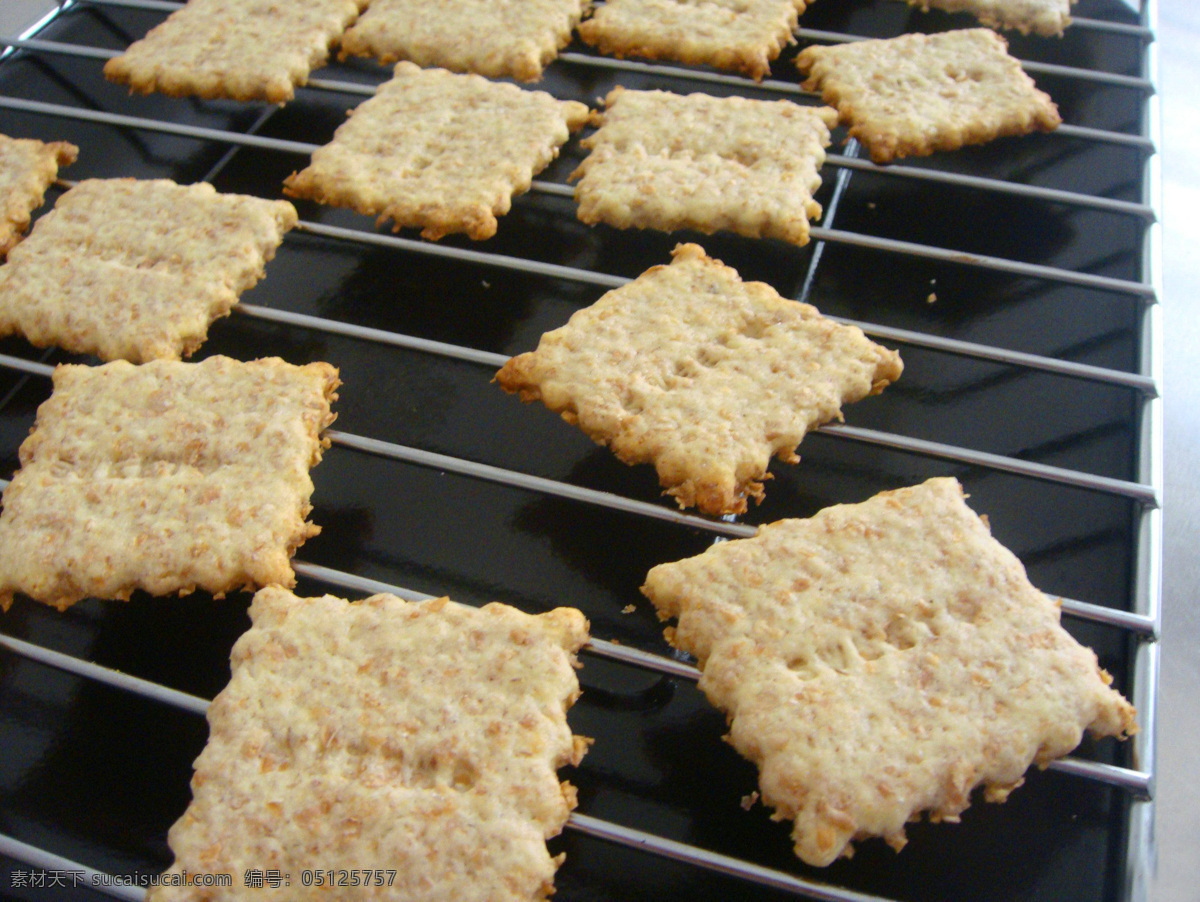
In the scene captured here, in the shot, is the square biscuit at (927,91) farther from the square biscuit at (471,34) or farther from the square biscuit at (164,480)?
the square biscuit at (164,480)

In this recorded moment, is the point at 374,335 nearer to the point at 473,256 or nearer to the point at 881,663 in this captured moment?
the point at 473,256

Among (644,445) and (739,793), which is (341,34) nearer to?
(644,445)

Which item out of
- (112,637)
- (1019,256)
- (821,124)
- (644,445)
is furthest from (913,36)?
(112,637)

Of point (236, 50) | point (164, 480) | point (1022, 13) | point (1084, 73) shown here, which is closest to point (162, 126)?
point (236, 50)

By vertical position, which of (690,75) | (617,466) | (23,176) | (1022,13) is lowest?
(617,466)

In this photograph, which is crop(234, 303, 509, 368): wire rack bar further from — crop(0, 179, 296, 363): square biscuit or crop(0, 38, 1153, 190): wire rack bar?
crop(0, 38, 1153, 190): wire rack bar
